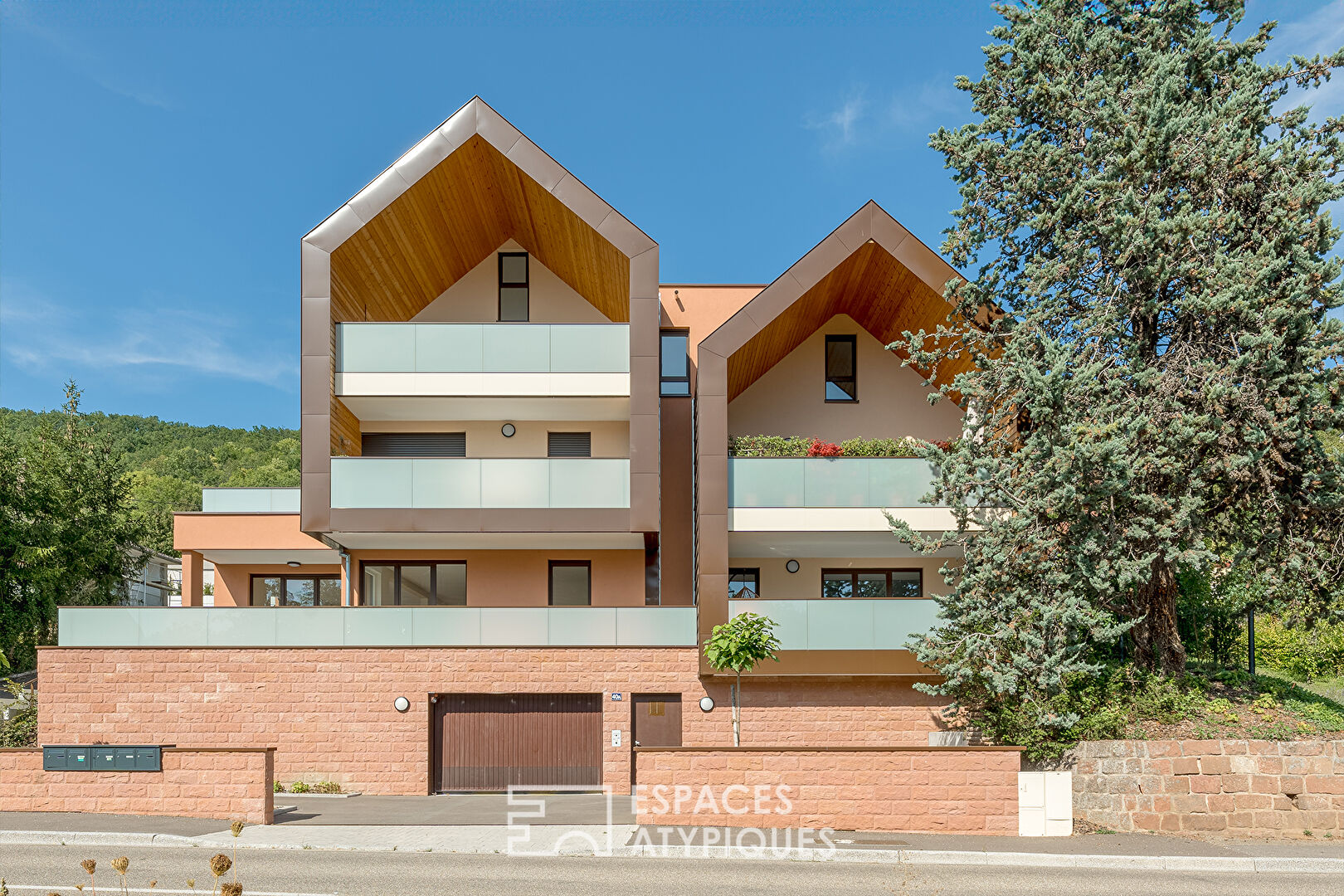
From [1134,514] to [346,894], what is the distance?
1236 centimetres

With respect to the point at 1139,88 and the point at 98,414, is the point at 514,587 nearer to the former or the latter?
the point at 1139,88

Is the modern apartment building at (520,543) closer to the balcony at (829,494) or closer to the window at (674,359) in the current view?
the balcony at (829,494)

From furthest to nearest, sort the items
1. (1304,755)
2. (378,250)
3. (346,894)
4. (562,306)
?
(562,306), (378,250), (1304,755), (346,894)

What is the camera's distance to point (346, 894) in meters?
10.4

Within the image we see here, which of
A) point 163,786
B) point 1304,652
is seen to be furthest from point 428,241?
point 1304,652

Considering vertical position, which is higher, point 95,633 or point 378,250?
point 378,250

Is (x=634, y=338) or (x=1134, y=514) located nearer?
(x=1134, y=514)

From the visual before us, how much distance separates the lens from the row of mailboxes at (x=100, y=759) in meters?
15.0

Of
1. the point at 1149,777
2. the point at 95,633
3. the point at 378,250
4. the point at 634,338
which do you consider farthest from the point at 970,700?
the point at 95,633

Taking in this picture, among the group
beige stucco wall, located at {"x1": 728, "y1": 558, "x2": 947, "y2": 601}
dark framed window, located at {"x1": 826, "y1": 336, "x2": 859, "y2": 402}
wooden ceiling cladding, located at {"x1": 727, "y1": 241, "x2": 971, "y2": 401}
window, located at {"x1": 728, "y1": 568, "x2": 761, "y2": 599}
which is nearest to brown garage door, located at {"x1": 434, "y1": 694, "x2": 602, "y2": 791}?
window, located at {"x1": 728, "y1": 568, "x2": 761, "y2": 599}

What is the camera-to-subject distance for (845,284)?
2086 cm

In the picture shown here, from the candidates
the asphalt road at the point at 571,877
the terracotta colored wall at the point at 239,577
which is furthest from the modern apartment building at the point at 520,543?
the asphalt road at the point at 571,877

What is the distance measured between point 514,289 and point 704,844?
14.0 meters

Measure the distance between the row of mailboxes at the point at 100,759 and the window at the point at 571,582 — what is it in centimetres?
865
